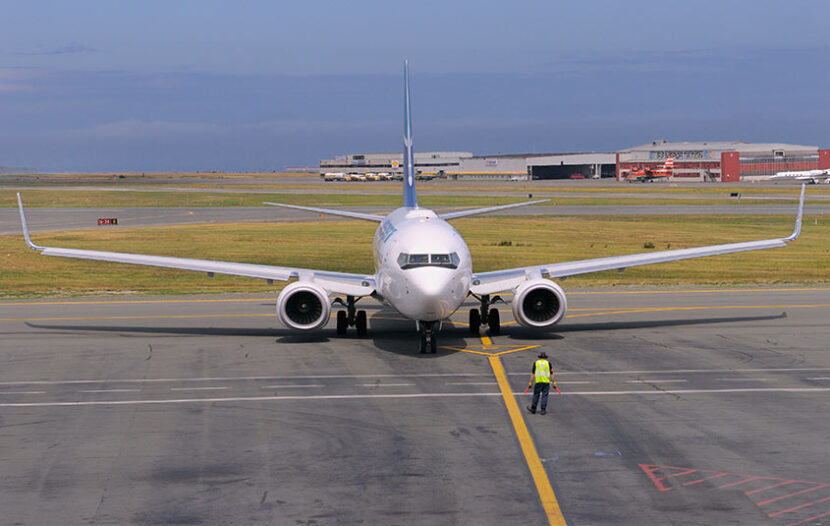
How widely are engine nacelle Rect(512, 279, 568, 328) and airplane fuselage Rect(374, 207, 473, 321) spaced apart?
2706 millimetres

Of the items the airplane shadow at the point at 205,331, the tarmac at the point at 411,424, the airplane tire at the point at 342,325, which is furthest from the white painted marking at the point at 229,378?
the airplane tire at the point at 342,325

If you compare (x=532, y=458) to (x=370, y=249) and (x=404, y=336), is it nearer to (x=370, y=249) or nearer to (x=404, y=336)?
(x=404, y=336)

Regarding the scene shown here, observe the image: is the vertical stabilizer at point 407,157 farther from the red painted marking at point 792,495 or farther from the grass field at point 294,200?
the grass field at point 294,200

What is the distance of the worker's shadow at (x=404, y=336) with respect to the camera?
35469mm

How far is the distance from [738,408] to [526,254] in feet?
143

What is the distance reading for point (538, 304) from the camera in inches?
1455

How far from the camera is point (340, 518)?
56.8 ft

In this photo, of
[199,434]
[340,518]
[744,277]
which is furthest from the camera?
[744,277]

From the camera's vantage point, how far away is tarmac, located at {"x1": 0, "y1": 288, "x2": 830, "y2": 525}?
18.1 metres

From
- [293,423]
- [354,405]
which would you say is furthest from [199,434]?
→ [354,405]

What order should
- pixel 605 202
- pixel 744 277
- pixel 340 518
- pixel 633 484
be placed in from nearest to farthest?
pixel 340 518 < pixel 633 484 < pixel 744 277 < pixel 605 202

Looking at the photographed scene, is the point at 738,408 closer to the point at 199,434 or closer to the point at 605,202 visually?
the point at 199,434

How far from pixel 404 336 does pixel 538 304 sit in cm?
553

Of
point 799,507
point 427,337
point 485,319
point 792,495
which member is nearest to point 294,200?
point 485,319
